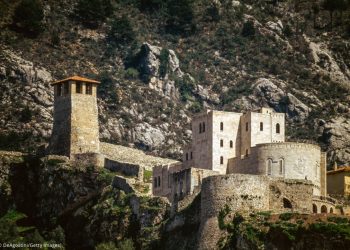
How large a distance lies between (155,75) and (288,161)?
49.1m

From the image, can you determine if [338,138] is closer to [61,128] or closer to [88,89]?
[88,89]

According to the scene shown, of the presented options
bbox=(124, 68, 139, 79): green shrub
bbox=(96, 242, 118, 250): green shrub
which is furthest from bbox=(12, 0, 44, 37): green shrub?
bbox=(96, 242, 118, 250): green shrub

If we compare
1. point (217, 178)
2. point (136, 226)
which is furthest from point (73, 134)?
point (217, 178)

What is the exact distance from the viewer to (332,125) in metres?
176

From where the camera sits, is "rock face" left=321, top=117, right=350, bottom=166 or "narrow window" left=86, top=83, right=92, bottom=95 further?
"rock face" left=321, top=117, right=350, bottom=166

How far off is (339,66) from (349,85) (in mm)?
4939

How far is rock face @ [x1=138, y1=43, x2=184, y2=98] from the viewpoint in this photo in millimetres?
188875

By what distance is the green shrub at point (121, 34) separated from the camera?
196 meters

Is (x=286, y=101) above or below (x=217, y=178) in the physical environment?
above

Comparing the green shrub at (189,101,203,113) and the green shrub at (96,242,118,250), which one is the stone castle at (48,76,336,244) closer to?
the green shrub at (96,242,118,250)

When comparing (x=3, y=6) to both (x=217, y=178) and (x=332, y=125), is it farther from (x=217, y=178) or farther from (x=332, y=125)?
(x=217, y=178)

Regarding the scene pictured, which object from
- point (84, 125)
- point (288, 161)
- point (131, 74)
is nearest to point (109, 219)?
point (84, 125)

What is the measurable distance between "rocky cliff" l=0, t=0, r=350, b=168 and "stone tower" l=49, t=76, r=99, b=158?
10.5m

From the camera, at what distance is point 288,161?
142000 millimetres
